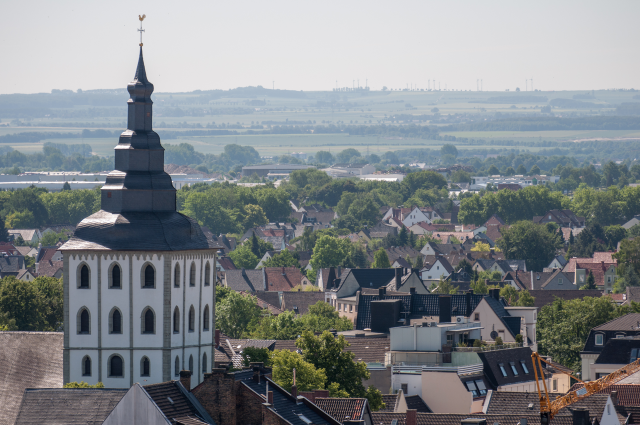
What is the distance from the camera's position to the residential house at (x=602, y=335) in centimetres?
8631

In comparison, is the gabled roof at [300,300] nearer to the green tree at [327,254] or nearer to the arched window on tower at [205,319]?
the green tree at [327,254]

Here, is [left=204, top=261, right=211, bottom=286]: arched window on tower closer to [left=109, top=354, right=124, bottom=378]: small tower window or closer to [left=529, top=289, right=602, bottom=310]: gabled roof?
[left=109, top=354, right=124, bottom=378]: small tower window

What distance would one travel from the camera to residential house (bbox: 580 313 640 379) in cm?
8631

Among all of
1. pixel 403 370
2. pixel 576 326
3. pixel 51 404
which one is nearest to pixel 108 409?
pixel 51 404

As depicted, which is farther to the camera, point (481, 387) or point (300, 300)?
point (300, 300)

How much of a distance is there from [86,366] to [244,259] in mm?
140768

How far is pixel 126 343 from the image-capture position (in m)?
47.8

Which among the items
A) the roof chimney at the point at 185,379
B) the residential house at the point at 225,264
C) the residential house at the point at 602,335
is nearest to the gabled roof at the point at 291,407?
the roof chimney at the point at 185,379

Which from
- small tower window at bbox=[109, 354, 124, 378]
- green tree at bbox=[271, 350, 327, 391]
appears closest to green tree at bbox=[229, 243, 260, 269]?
green tree at bbox=[271, 350, 327, 391]

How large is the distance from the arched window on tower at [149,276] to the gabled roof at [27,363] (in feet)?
13.6

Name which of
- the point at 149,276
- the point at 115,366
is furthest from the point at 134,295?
the point at 115,366

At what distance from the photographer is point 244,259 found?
18888 centimetres

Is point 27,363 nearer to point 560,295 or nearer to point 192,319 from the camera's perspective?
point 192,319

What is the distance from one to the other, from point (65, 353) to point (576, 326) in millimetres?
57715
